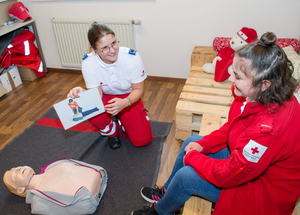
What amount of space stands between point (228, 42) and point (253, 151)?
1915 mm

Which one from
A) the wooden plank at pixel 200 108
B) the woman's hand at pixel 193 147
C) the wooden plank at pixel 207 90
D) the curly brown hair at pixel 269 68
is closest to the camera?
the curly brown hair at pixel 269 68

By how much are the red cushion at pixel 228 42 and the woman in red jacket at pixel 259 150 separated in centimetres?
154

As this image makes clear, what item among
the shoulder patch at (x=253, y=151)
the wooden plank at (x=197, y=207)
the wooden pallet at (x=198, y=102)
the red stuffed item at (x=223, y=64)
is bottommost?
the wooden pallet at (x=198, y=102)

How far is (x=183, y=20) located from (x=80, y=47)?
1396 mm

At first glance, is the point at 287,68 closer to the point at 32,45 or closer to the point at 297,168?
the point at 297,168

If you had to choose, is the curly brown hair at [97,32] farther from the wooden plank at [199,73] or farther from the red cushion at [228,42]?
the red cushion at [228,42]

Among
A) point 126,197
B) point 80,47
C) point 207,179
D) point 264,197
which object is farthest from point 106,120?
point 80,47

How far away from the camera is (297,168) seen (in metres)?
0.98

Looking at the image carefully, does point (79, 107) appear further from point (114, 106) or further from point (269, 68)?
point (269, 68)

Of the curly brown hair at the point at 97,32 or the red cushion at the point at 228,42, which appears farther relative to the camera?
the red cushion at the point at 228,42

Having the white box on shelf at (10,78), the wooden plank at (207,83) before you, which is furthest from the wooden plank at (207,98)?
the white box on shelf at (10,78)

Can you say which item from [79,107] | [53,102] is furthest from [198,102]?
[53,102]

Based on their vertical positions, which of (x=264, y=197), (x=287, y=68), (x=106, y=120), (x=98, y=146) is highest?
(x=287, y=68)

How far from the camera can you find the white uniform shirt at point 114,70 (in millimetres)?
1835
